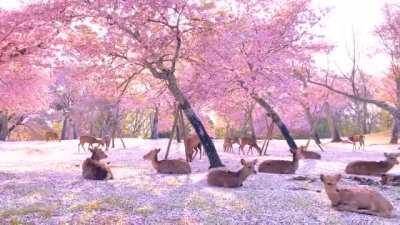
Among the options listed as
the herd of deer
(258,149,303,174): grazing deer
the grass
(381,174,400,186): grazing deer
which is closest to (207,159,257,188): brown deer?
the herd of deer

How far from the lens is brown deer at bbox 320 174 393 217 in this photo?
725cm

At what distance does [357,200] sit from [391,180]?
3.29 meters

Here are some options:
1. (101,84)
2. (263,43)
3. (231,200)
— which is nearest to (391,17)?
(263,43)

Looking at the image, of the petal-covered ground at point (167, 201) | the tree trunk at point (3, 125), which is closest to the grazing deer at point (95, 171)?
→ the petal-covered ground at point (167, 201)

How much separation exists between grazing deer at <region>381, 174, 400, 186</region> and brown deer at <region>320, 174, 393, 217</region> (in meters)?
3.06

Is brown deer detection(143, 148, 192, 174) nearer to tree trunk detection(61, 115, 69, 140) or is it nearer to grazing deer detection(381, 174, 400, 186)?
grazing deer detection(381, 174, 400, 186)

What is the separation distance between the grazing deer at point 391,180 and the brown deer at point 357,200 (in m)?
3.06

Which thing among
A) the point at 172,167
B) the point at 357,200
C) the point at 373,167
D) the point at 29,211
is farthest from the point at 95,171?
the point at 373,167

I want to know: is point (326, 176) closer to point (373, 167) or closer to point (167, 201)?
point (167, 201)

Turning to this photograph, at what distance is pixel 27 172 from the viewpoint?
41.1 ft

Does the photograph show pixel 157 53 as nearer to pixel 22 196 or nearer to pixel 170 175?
pixel 170 175

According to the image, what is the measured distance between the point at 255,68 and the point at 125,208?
28.3 ft

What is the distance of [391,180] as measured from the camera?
10352 millimetres

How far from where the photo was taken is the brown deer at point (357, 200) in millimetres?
7254
